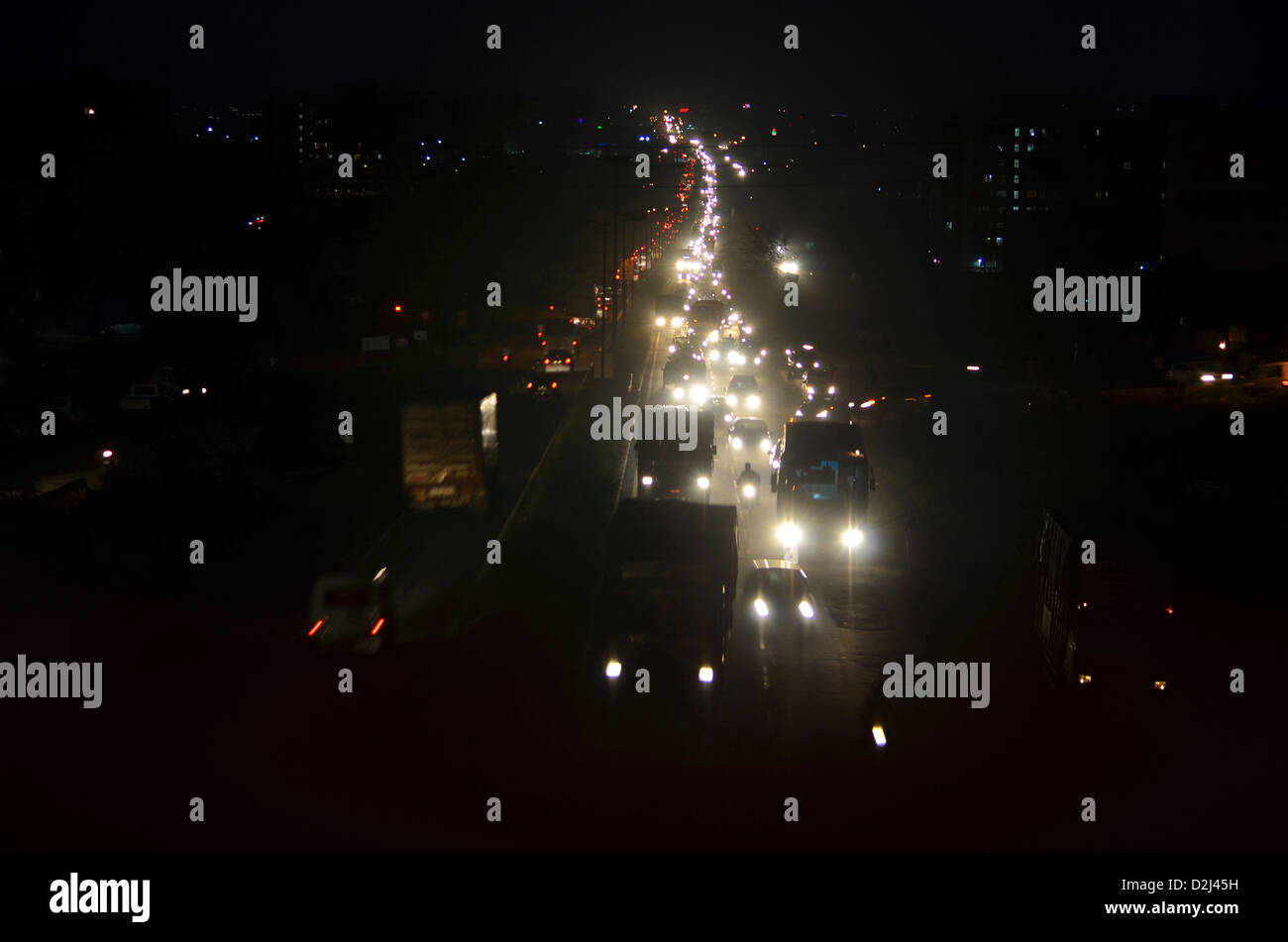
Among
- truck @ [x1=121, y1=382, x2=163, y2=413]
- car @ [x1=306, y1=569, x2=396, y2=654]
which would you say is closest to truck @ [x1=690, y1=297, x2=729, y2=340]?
truck @ [x1=121, y1=382, x2=163, y2=413]

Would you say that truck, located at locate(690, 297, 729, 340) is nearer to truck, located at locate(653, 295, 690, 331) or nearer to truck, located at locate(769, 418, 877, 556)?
truck, located at locate(653, 295, 690, 331)

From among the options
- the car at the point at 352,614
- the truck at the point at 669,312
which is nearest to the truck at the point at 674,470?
the car at the point at 352,614

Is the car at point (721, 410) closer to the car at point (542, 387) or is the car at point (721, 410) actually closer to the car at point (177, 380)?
the car at point (542, 387)

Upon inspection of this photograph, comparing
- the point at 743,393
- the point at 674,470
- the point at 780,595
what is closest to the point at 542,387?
the point at 743,393

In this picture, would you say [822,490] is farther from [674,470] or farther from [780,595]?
[780,595]

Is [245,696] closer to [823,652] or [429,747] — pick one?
[429,747]

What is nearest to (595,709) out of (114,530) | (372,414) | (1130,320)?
(114,530)
